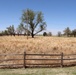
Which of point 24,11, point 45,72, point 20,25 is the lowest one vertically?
point 45,72

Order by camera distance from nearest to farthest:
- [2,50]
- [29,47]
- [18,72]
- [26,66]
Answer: [18,72]
[26,66]
[2,50]
[29,47]

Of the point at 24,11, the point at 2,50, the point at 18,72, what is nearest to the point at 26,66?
the point at 18,72

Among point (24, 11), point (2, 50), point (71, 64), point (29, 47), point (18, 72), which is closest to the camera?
point (18, 72)

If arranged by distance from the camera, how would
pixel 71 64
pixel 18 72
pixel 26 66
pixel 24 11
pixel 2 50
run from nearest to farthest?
pixel 18 72
pixel 26 66
pixel 71 64
pixel 2 50
pixel 24 11

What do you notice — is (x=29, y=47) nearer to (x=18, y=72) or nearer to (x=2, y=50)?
(x=2, y=50)

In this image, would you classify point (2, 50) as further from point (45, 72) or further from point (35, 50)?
point (45, 72)

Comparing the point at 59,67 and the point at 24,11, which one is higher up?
the point at 24,11

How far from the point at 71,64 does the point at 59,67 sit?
5.28ft

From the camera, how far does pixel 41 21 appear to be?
203ft

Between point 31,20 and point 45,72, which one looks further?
point 31,20

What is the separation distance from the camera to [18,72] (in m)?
14.8

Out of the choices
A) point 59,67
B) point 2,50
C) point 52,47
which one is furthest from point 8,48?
point 59,67

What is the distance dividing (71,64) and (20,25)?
146 feet

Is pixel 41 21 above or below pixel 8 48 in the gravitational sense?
above
